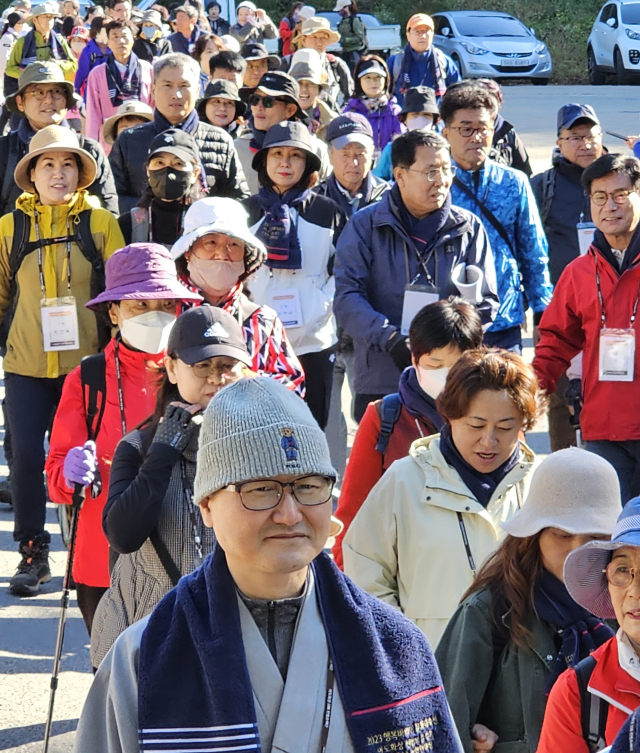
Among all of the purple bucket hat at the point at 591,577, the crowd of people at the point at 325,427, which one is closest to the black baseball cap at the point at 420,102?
the crowd of people at the point at 325,427

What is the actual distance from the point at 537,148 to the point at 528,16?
19.4 meters

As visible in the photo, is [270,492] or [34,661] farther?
[34,661]

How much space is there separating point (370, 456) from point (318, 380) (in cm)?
278

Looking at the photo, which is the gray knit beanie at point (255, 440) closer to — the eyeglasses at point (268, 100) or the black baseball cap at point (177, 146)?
the black baseball cap at point (177, 146)

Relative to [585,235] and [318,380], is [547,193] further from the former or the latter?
[318,380]

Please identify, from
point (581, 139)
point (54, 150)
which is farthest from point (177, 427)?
point (581, 139)

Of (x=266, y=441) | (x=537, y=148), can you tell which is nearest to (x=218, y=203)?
(x=266, y=441)

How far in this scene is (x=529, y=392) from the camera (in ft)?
13.3

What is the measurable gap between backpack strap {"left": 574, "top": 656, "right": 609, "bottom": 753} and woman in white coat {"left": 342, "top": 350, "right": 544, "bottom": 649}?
0.97m

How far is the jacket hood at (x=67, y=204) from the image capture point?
634 cm

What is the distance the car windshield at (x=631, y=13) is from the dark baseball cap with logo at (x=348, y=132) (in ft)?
73.8

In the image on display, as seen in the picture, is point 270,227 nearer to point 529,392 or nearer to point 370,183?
point 370,183

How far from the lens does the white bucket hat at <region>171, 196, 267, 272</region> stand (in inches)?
214

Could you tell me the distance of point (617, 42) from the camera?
2981 cm
